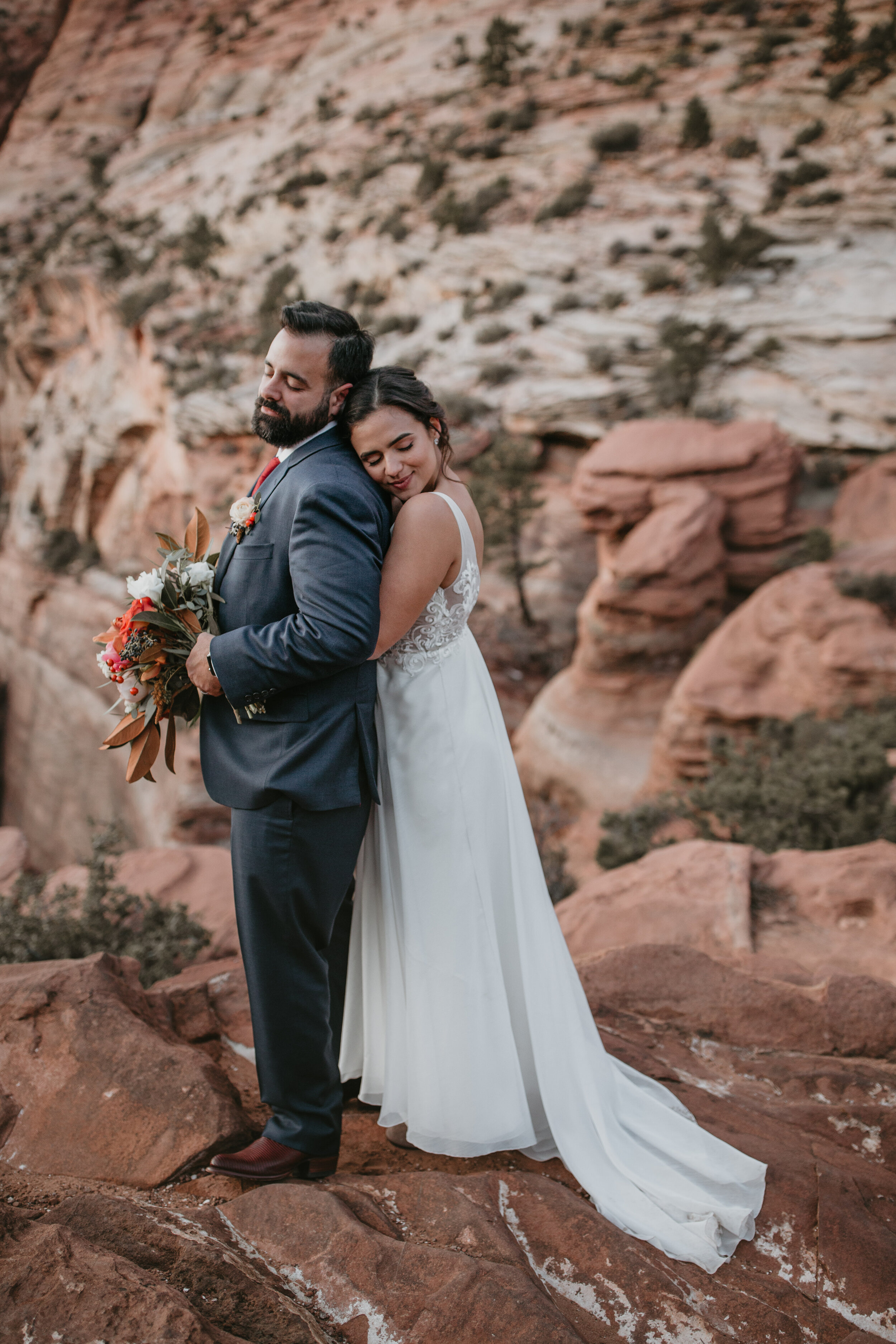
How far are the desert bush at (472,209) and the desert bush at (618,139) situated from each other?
239 centimetres

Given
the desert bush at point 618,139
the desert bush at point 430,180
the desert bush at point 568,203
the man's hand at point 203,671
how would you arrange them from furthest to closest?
the desert bush at point 430,180, the desert bush at point 618,139, the desert bush at point 568,203, the man's hand at point 203,671

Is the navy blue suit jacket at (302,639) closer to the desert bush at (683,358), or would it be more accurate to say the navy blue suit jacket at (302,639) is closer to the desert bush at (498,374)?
the desert bush at (683,358)

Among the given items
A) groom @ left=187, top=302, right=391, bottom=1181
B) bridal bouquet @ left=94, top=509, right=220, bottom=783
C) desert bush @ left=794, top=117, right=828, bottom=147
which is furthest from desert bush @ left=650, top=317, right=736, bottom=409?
bridal bouquet @ left=94, top=509, right=220, bottom=783

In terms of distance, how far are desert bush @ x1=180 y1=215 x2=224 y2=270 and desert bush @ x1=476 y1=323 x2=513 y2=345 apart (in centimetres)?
1065

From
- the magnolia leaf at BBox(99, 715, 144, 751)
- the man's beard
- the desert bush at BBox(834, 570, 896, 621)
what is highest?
the man's beard

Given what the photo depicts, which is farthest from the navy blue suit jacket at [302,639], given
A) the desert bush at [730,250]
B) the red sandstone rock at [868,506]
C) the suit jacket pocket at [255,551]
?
the desert bush at [730,250]

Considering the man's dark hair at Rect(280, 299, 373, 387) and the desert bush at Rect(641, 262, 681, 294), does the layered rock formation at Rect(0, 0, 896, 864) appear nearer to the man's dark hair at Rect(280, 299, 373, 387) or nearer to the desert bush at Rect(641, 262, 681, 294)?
the desert bush at Rect(641, 262, 681, 294)

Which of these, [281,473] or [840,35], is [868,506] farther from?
[840,35]

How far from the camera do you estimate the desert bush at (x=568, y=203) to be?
18062 mm

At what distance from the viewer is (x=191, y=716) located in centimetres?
225

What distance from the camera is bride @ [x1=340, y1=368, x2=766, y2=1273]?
2.15 m

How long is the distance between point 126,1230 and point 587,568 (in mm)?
13186

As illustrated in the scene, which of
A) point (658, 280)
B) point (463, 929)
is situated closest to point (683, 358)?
point (658, 280)

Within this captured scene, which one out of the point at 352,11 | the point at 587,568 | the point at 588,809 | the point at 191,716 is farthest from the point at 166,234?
the point at 191,716
